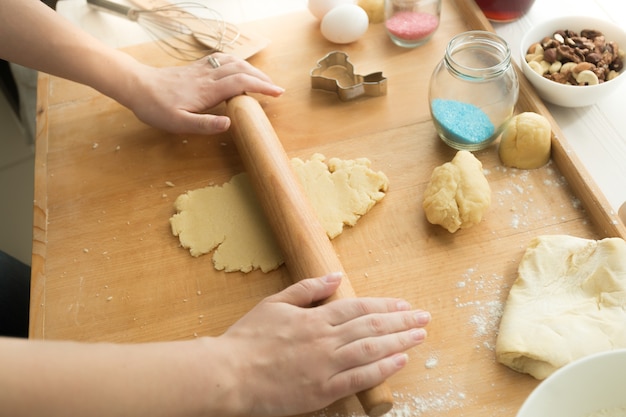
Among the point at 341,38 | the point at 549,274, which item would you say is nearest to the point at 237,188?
the point at 341,38

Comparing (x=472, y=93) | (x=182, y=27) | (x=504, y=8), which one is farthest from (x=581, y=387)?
(x=182, y=27)

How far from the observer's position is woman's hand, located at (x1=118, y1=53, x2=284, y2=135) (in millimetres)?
1192

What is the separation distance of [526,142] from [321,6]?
57cm

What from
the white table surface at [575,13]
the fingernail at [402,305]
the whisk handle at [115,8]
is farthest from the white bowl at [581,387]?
the whisk handle at [115,8]

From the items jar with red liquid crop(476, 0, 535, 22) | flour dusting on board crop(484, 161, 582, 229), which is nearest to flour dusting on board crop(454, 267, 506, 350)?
flour dusting on board crop(484, 161, 582, 229)

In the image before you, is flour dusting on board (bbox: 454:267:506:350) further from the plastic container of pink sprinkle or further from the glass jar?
the plastic container of pink sprinkle

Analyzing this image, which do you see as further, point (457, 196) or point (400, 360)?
point (457, 196)

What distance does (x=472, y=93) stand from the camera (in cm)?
111

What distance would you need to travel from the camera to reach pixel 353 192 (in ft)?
3.59

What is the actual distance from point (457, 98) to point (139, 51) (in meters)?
0.73

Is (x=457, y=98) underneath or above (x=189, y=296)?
above

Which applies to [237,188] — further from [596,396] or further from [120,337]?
[596,396]

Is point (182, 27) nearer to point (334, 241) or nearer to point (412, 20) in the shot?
point (412, 20)

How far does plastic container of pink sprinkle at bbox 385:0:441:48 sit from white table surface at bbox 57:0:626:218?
0.18m
